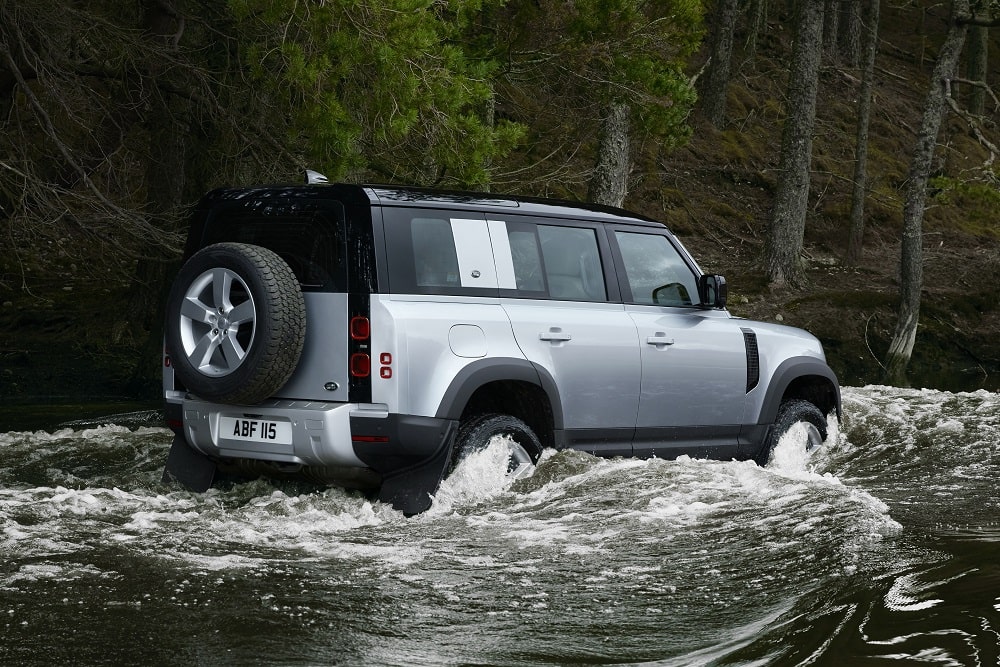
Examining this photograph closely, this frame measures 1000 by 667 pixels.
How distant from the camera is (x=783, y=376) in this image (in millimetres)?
8695

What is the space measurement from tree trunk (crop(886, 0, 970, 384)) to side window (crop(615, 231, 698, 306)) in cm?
1002

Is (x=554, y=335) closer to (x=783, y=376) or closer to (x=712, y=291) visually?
(x=712, y=291)

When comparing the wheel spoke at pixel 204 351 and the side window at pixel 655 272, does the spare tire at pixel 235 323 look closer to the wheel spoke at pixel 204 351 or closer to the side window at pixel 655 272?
the wheel spoke at pixel 204 351

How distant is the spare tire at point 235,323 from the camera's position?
649 cm

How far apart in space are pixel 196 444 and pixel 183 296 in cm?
89

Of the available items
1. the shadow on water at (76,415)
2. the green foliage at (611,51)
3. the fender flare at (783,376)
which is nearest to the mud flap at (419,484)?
the fender flare at (783,376)

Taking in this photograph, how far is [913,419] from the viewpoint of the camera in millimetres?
11266

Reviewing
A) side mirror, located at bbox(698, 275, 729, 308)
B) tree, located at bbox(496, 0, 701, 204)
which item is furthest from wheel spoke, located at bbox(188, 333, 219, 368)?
tree, located at bbox(496, 0, 701, 204)

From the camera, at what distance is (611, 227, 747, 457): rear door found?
7848mm

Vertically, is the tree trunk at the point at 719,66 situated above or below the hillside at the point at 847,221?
above

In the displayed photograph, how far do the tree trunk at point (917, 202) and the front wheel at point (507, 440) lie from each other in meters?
11.5

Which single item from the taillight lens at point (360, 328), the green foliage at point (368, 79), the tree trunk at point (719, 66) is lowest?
the taillight lens at point (360, 328)

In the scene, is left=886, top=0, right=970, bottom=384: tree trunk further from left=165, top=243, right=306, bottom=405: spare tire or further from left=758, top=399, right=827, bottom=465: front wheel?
left=165, top=243, right=306, bottom=405: spare tire

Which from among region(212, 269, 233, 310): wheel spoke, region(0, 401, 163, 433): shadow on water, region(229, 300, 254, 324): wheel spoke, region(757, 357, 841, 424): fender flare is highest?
region(212, 269, 233, 310): wheel spoke
